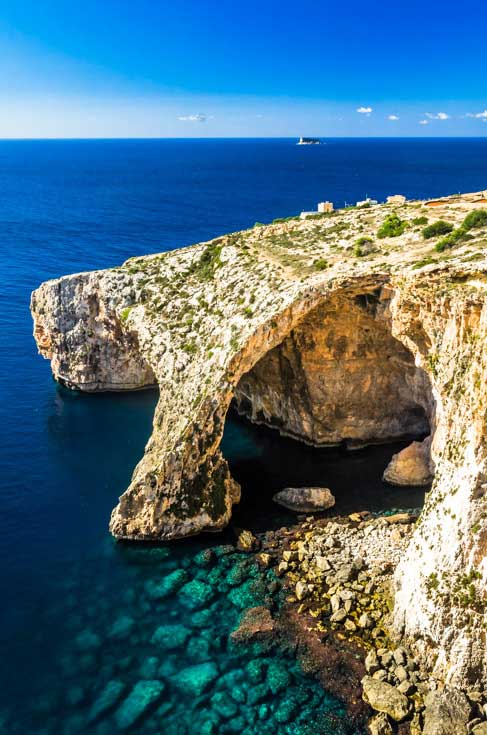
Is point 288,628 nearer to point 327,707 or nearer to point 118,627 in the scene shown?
point 327,707

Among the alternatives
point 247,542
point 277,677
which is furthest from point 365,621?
point 247,542

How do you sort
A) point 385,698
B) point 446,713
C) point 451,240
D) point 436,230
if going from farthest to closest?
point 436,230
point 451,240
point 385,698
point 446,713

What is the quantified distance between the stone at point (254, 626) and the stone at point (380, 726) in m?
6.78

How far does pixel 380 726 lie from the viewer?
26.3 m

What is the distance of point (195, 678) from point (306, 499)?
15.8 m

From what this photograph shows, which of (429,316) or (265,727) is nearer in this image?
(265,727)

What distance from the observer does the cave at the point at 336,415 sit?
45.3 m

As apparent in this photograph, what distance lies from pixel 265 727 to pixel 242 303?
2731cm

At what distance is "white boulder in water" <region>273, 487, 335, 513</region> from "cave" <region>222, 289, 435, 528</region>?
82 centimetres

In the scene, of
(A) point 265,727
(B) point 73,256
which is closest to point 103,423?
(A) point 265,727

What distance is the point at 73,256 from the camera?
108875 millimetres

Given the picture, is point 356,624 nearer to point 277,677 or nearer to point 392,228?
point 277,677

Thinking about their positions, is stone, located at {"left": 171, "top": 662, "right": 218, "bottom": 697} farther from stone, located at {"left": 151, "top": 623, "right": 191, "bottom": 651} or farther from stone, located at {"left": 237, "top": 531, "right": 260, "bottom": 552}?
stone, located at {"left": 237, "top": 531, "right": 260, "bottom": 552}

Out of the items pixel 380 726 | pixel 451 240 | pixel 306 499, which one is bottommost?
pixel 380 726
